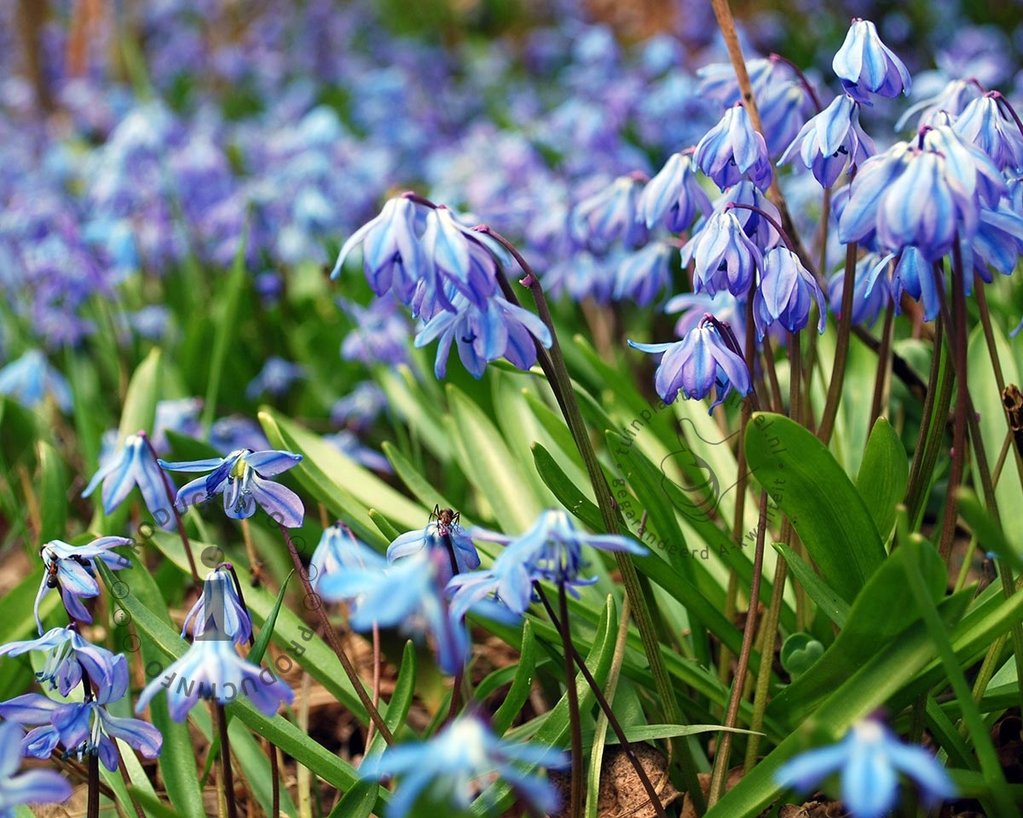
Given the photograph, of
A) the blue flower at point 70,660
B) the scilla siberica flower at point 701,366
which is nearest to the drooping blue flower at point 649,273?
the scilla siberica flower at point 701,366

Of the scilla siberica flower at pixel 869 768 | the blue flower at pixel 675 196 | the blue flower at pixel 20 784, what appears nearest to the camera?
the scilla siberica flower at pixel 869 768

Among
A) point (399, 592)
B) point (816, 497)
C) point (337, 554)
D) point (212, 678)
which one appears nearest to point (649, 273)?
point (816, 497)

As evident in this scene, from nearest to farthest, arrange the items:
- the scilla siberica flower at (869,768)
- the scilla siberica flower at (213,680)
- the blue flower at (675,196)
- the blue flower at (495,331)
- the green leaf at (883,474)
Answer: the scilla siberica flower at (869,768), the scilla siberica flower at (213,680), the blue flower at (495,331), the green leaf at (883,474), the blue flower at (675,196)

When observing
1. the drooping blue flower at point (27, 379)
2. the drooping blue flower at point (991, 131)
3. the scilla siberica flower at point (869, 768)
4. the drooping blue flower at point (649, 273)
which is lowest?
the drooping blue flower at point (27, 379)

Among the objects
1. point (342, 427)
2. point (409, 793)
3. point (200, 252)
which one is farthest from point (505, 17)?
point (409, 793)

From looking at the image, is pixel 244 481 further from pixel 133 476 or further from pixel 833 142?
pixel 833 142

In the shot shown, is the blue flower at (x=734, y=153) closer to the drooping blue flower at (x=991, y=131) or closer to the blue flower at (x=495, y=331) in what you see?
the drooping blue flower at (x=991, y=131)
